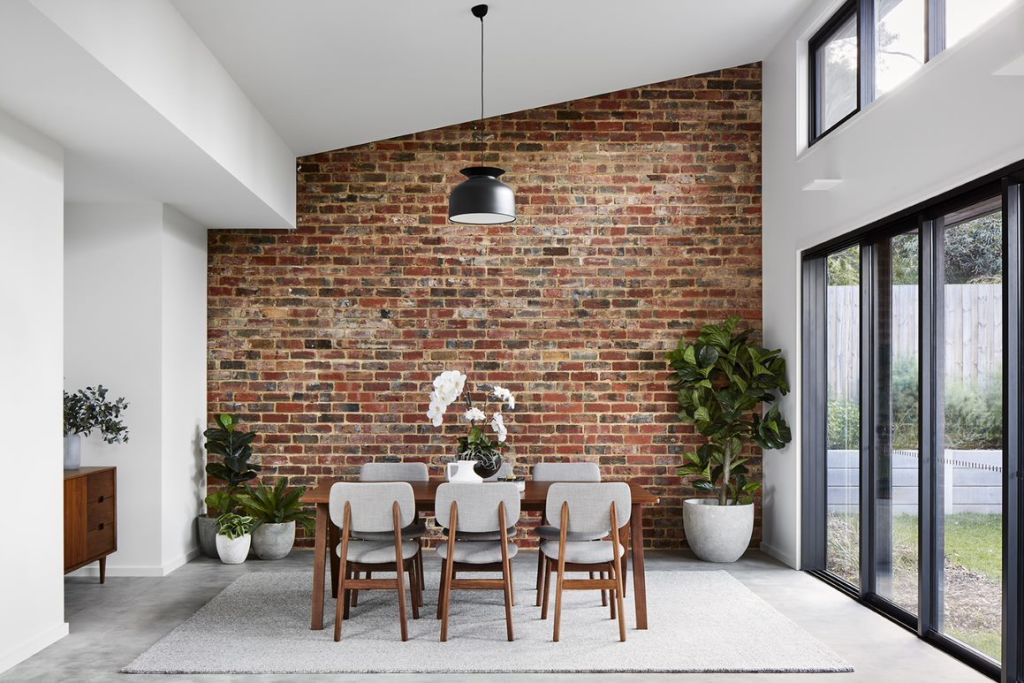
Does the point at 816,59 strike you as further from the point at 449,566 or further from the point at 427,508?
the point at 449,566

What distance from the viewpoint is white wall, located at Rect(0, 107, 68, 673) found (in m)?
4.03

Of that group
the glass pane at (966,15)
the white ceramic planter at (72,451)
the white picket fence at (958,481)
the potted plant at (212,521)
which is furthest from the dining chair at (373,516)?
the glass pane at (966,15)

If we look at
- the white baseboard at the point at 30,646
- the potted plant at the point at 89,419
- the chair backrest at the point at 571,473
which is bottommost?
the white baseboard at the point at 30,646

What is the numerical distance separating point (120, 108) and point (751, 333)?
4.81m

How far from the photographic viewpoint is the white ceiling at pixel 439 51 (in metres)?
4.65

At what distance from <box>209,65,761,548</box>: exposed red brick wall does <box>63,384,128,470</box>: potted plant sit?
1.12 meters

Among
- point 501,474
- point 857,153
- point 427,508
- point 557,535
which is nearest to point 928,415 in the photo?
point 857,153

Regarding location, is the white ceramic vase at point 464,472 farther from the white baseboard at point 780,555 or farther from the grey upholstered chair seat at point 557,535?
the white baseboard at point 780,555

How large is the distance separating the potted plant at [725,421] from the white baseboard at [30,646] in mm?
4129

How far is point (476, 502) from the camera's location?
4449mm

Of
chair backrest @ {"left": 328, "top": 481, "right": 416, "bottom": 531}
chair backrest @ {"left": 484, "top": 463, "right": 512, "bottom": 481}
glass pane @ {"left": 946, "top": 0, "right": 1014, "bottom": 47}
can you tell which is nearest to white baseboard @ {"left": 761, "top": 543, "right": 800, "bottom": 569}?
chair backrest @ {"left": 484, "top": 463, "right": 512, "bottom": 481}

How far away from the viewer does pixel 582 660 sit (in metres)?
4.08

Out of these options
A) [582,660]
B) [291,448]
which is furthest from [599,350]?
[582,660]

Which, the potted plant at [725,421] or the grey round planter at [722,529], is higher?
the potted plant at [725,421]
